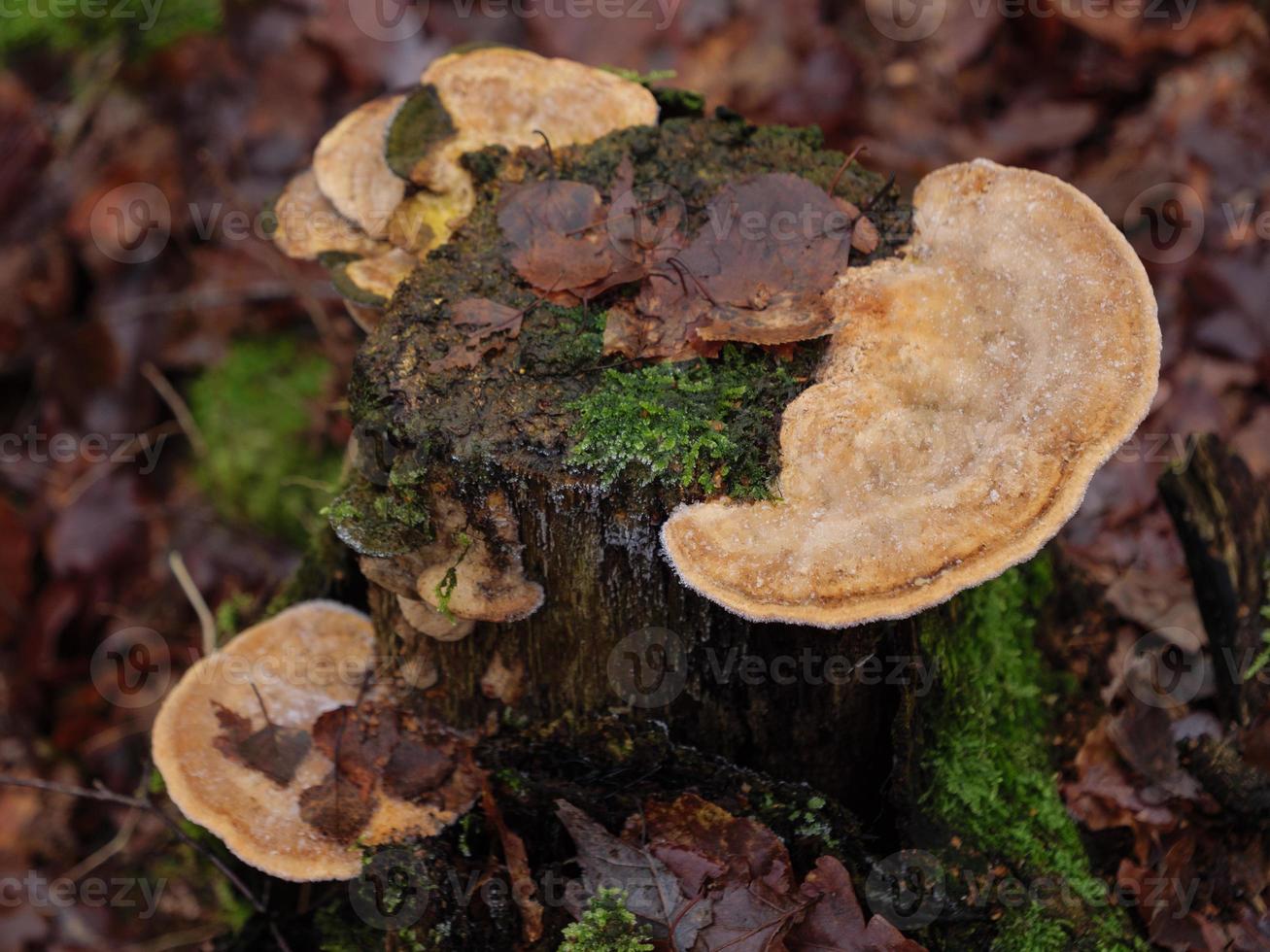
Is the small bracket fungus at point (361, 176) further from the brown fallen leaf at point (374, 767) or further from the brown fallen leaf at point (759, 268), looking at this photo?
the brown fallen leaf at point (374, 767)

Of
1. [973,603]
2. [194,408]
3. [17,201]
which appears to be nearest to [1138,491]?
[973,603]

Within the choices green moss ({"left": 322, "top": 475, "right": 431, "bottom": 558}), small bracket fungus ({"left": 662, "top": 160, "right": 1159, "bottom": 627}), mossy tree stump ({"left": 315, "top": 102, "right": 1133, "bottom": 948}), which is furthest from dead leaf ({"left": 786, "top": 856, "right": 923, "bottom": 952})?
green moss ({"left": 322, "top": 475, "right": 431, "bottom": 558})

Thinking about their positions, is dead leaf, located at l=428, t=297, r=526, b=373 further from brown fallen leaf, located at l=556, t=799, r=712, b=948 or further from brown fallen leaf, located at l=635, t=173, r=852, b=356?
brown fallen leaf, located at l=556, t=799, r=712, b=948

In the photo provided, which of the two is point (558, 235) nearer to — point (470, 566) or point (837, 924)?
point (470, 566)

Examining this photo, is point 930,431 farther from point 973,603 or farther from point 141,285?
point 141,285

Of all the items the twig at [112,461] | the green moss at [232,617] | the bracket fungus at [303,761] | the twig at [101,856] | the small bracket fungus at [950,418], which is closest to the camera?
the small bracket fungus at [950,418]

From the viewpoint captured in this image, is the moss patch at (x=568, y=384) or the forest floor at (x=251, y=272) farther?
the forest floor at (x=251, y=272)

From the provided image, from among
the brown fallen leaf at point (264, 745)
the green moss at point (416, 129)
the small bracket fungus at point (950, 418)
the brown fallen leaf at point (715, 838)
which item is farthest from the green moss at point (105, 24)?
the brown fallen leaf at point (715, 838)
